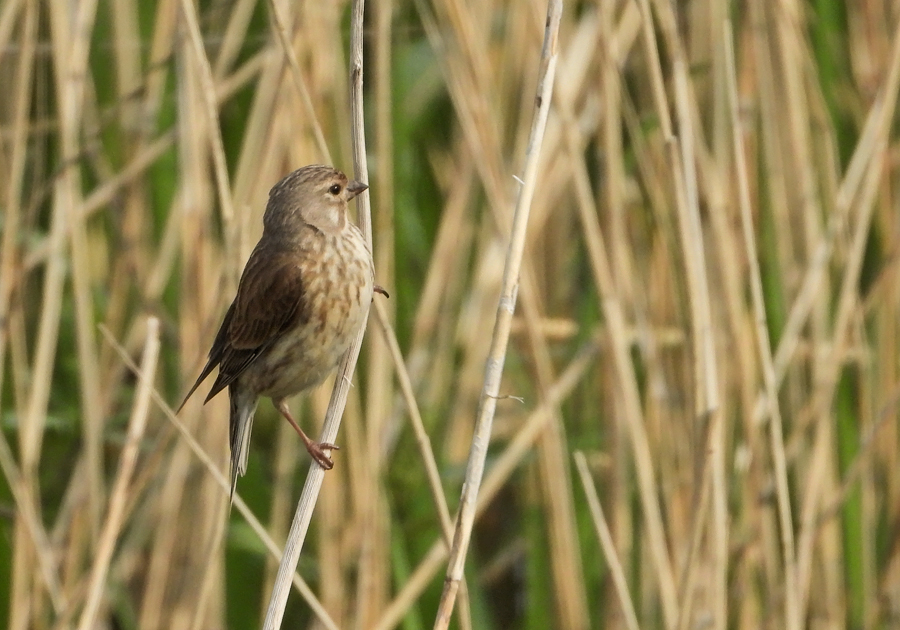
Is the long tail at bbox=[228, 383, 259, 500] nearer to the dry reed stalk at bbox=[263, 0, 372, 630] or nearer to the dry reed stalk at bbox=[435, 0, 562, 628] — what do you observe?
the dry reed stalk at bbox=[263, 0, 372, 630]

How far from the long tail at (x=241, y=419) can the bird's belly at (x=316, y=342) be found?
0.04 metres

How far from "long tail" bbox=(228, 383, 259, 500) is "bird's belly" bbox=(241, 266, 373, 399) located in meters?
0.04

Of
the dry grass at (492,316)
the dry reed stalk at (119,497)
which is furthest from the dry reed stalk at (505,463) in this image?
the dry reed stalk at (119,497)

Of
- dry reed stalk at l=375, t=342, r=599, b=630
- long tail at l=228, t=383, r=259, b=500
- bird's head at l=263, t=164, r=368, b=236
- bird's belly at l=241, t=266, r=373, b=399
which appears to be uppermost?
bird's head at l=263, t=164, r=368, b=236

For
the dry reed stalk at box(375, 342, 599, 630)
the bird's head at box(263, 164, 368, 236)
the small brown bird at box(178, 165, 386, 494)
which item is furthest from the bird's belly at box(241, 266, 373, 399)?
the dry reed stalk at box(375, 342, 599, 630)

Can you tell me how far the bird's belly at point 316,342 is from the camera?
2.40 metres

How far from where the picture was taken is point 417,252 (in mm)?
3439

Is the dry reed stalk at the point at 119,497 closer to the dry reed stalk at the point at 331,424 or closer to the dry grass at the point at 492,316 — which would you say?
the dry grass at the point at 492,316

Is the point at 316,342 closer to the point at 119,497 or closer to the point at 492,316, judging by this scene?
the point at 119,497

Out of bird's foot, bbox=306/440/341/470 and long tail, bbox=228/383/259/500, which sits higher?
bird's foot, bbox=306/440/341/470

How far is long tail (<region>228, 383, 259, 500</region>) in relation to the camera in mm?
2562

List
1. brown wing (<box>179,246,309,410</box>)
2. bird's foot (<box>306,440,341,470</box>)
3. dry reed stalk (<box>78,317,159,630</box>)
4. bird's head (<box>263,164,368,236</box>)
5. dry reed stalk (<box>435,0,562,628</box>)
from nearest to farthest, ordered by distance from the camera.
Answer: dry reed stalk (<box>435,0,562,628</box>), bird's foot (<box>306,440,341,470</box>), dry reed stalk (<box>78,317,159,630</box>), bird's head (<box>263,164,368,236</box>), brown wing (<box>179,246,309,410</box>)

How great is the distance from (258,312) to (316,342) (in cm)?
18

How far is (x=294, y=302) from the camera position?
2.55 metres
